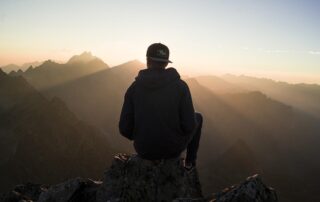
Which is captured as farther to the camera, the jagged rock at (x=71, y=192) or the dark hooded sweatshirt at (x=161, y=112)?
the jagged rock at (x=71, y=192)

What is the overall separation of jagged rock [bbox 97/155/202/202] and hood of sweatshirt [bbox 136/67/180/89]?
5.30 feet

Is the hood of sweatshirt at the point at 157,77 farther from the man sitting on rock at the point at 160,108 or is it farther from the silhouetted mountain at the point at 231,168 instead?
the silhouetted mountain at the point at 231,168

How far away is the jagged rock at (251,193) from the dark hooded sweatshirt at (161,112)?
1.54m

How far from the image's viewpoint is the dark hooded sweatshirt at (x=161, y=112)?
5727mm

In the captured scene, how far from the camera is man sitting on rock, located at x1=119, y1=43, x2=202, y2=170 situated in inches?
226

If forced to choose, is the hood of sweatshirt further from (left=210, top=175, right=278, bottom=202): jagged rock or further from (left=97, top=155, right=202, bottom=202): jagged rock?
(left=210, top=175, right=278, bottom=202): jagged rock

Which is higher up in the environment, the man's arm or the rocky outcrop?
the man's arm

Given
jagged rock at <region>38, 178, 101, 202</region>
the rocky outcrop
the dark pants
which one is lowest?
jagged rock at <region>38, 178, 101, 202</region>

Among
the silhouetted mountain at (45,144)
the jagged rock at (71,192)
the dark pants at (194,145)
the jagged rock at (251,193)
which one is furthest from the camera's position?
the silhouetted mountain at (45,144)

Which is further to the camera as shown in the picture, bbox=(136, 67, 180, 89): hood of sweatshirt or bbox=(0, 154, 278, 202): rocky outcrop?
bbox=(0, 154, 278, 202): rocky outcrop

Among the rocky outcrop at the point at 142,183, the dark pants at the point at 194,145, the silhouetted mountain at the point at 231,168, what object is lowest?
the silhouetted mountain at the point at 231,168

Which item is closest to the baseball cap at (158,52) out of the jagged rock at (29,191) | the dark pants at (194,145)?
the dark pants at (194,145)

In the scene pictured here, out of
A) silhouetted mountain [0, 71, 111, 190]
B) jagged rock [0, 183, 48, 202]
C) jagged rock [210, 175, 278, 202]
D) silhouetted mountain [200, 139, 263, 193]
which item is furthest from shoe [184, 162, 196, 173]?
silhouetted mountain [200, 139, 263, 193]

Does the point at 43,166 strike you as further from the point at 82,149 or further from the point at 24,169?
the point at 82,149
